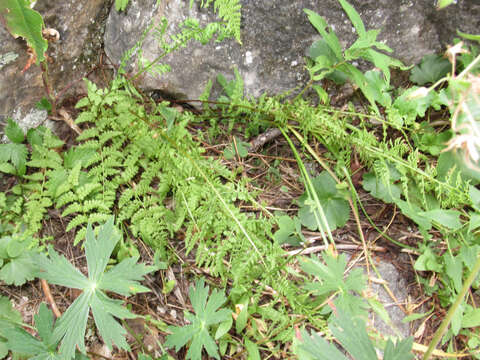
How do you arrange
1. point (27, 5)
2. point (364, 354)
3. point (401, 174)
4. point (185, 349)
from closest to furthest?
point (364, 354) < point (27, 5) < point (185, 349) < point (401, 174)

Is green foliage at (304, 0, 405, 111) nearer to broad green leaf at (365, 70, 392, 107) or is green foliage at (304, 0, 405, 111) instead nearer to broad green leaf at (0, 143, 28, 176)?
broad green leaf at (365, 70, 392, 107)

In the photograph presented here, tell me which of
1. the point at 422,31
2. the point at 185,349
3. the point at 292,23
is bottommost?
the point at 185,349

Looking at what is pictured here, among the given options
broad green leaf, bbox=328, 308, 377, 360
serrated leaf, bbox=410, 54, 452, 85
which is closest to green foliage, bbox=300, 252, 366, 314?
broad green leaf, bbox=328, 308, 377, 360

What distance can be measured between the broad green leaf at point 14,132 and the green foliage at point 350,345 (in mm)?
2060

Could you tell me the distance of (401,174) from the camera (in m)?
2.17

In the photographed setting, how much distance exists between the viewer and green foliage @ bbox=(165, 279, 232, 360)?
5.64ft

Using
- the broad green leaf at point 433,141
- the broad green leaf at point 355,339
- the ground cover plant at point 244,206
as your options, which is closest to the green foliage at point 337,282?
the ground cover plant at point 244,206

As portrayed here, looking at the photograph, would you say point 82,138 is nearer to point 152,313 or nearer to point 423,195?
point 152,313

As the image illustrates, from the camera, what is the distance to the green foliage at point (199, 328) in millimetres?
1718

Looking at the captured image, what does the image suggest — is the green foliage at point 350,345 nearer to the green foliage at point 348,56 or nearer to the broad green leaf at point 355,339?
the broad green leaf at point 355,339

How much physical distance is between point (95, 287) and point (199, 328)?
55 centimetres

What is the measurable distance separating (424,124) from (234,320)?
1.71 metres

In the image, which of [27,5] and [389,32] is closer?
[27,5]

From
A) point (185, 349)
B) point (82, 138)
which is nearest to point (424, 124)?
point (185, 349)
